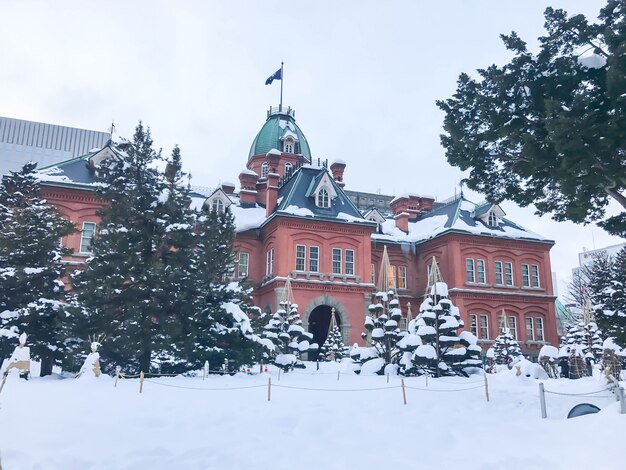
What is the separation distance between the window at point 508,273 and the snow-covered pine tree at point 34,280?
96.5ft

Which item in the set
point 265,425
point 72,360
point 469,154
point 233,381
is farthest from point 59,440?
point 469,154

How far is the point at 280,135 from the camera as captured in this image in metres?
45.4

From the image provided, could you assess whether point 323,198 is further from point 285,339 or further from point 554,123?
point 554,123

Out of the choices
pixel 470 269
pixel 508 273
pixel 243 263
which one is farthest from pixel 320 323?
pixel 508 273

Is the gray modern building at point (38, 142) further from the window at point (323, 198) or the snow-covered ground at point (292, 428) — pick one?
the snow-covered ground at point (292, 428)

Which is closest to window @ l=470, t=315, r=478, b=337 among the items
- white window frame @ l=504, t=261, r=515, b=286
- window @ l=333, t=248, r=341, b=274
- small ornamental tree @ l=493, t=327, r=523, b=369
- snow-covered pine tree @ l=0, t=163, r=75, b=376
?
small ornamental tree @ l=493, t=327, r=523, b=369

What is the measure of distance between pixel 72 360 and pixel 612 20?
18.7 meters

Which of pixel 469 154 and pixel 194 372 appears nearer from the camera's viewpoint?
pixel 469 154

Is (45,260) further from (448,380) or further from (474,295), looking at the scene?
(474,295)

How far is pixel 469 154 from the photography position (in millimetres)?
12758

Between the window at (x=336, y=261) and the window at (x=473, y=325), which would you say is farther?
the window at (x=473, y=325)

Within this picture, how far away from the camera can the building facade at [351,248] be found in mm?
31047

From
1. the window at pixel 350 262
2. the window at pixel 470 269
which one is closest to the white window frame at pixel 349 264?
the window at pixel 350 262

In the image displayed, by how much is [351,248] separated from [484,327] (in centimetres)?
1121
